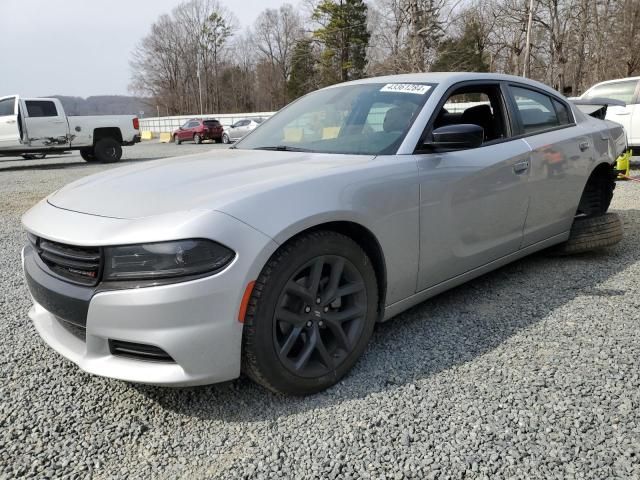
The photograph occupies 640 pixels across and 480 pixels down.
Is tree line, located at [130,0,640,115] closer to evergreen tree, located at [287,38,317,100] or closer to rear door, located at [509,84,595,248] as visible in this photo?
evergreen tree, located at [287,38,317,100]

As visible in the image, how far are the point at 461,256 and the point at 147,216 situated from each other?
177 cm

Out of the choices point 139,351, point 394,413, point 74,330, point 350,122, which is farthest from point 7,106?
point 394,413

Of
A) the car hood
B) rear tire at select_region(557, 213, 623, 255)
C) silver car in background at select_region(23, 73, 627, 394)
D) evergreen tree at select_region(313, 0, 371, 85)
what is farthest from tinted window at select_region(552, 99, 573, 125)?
evergreen tree at select_region(313, 0, 371, 85)

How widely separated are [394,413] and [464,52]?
39.3 metres

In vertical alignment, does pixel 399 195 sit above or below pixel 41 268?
above

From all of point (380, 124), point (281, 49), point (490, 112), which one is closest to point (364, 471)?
point (380, 124)

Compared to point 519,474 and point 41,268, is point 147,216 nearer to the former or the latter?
point 41,268

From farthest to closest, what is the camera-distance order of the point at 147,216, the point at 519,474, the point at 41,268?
the point at 41,268 < the point at 147,216 < the point at 519,474

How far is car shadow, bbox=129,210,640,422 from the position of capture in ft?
7.48

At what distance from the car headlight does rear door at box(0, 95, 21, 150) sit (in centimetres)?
1470

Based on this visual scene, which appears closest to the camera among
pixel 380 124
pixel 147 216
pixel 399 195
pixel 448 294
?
pixel 147 216

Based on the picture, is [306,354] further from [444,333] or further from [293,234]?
[444,333]

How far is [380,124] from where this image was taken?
2924mm

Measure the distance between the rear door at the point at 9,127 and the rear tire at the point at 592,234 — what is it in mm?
14727
